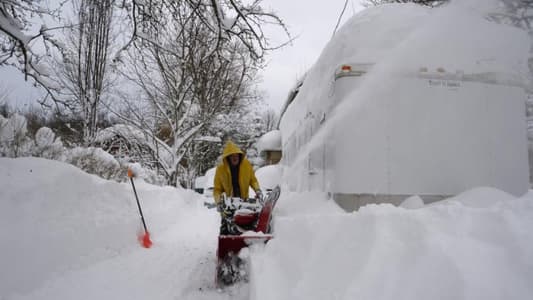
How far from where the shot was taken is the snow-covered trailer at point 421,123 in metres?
4.58

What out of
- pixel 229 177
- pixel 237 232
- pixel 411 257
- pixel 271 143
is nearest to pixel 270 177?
pixel 271 143

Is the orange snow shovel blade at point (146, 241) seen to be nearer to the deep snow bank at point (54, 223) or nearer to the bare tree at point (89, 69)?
the deep snow bank at point (54, 223)

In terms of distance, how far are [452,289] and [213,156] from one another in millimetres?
24639

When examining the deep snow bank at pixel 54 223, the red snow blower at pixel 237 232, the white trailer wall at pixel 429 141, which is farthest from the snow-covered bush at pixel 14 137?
the white trailer wall at pixel 429 141

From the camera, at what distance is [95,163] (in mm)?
9523

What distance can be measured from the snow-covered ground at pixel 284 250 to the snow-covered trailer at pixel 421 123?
0.44m

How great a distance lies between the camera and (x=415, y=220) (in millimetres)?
2422

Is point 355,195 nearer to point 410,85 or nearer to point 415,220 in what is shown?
point 410,85

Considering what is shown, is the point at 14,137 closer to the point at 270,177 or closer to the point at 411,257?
the point at 270,177

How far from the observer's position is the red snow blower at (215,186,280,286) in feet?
12.2

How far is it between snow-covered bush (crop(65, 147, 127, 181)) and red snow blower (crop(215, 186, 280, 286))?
6.66m

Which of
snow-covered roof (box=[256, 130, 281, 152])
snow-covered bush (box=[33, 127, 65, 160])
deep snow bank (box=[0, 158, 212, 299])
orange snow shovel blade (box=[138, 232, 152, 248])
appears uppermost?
snow-covered roof (box=[256, 130, 281, 152])

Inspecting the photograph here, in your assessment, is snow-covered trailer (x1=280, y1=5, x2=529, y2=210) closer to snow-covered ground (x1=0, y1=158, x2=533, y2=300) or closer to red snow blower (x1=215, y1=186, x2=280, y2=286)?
snow-covered ground (x1=0, y1=158, x2=533, y2=300)

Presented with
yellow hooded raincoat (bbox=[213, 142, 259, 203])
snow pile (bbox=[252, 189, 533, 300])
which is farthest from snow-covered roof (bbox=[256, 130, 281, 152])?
snow pile (bbox=[252, 189, 533, 300])
